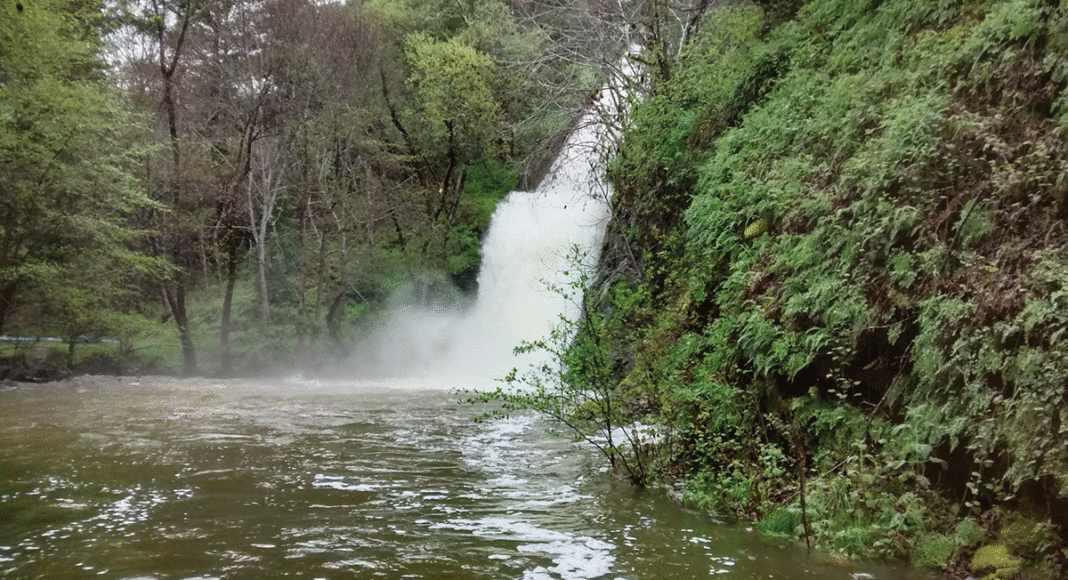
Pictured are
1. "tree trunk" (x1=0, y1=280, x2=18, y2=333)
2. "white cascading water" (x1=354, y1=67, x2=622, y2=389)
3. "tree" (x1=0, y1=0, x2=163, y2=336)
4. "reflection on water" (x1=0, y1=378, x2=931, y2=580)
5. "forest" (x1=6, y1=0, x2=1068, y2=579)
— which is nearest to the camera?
"forest" (x1=6, y1=0, x2=1068, y2=579)

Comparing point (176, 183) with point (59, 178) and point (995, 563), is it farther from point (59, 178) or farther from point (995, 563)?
point (995, 563)

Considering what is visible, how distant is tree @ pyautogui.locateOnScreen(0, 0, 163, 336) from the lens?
1733cm

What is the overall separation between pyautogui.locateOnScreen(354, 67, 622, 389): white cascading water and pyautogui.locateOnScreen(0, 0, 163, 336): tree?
27.7 ft

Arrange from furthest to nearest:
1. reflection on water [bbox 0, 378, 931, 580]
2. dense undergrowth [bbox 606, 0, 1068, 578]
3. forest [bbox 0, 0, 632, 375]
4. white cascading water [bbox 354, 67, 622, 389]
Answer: white cascading water [bbox 354, 67, 622, 389], forest [bbox 0, 0, 632, 375], reflection on water [bbox 0, 378, 931, 580], dense undergrowth [bbox 606, 0, 1068, 578]

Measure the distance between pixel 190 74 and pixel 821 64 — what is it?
71.8 ft

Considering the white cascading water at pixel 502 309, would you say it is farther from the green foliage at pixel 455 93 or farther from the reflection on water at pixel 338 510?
the reflection on water at pixel 338 510

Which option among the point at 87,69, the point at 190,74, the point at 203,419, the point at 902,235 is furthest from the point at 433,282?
the point at 902,235

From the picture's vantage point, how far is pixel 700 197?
930 centimetres

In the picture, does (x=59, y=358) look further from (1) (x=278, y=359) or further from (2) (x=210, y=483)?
(2) (x=210, y=483)

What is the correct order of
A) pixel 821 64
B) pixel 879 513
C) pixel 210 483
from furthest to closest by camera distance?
pixel 821 64
pixel 210 483
pixel 879 513

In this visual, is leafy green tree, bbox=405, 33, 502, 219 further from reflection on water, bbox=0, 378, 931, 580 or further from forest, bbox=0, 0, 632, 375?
reflection on water, bbox=0, 378, 931, 580

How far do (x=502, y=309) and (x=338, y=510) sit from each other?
59.0 feet

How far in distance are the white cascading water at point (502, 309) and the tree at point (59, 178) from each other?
8.45 m

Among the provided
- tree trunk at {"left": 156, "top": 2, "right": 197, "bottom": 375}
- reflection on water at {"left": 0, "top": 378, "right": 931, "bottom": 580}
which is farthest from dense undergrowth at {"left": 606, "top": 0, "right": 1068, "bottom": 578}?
tree trunk at {"left": 156, "top": 2, "right": 197, "bottom": 375}
